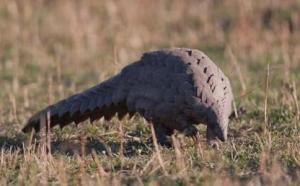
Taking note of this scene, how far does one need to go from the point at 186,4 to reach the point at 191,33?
1.58 metres

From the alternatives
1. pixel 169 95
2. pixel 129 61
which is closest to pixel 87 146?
pixel 169 95

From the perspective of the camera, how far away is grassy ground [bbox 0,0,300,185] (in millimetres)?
5453

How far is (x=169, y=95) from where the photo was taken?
604 centimetres

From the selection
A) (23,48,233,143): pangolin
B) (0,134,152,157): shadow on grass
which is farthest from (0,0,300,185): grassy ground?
(23,48,233,143): pangolin

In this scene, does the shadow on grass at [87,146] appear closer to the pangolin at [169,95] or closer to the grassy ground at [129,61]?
the grassy ground at [129,61]

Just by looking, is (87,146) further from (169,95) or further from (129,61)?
(129,61)

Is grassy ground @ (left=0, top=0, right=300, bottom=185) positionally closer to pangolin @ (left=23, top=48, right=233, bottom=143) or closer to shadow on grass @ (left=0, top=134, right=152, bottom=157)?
shadow on grass @ (left=0, top=134, right=152, bottom=157)

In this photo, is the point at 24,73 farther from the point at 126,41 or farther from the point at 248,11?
the point at 248,11

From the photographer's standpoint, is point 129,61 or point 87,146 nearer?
point 87,146

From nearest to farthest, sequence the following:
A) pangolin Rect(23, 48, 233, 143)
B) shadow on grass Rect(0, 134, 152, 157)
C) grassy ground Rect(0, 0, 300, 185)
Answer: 1. grassy ground Rect(0, 0, 300, 185)
2. pangolin Rect(23, 48, 233, 143)
3. shadow on grass Rect(0, 134, 152, 157)

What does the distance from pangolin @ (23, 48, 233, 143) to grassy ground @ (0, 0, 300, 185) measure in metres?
0.16

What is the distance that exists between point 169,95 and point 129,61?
4.51 m

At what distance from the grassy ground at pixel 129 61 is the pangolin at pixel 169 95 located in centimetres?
16

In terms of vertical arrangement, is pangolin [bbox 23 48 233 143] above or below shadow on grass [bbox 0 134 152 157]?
above
